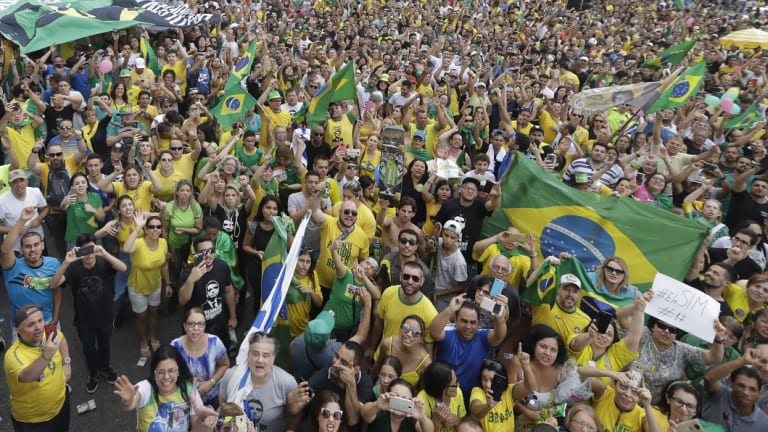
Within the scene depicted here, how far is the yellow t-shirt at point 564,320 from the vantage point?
446 cm

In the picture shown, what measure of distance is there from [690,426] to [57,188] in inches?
250

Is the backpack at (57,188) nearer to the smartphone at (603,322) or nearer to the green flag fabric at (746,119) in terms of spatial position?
the smartphone at (603,322)

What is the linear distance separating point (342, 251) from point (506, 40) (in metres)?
13.3

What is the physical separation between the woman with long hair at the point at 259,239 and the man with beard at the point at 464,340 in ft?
7.35

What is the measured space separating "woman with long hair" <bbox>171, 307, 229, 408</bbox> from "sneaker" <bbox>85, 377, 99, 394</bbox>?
1.60 meters

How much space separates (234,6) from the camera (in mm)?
16688

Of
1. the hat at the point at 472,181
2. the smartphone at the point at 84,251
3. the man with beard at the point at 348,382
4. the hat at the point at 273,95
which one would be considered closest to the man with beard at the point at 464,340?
the man with beard at the point at 348,382

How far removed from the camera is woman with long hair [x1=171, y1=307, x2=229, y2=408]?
4012 millimetres

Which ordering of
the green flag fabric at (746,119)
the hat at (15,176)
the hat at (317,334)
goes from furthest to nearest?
the green flag fabric at (746,119), the hat at (15,176), the hat at (317,334)

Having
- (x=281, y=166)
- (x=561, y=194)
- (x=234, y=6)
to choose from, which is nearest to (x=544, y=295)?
(x=561, y=194)

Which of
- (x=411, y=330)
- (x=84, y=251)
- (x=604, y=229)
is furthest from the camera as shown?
(x=604, y=229)

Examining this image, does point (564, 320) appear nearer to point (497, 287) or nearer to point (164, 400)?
point (497, 287)

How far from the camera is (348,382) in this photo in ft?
12.2

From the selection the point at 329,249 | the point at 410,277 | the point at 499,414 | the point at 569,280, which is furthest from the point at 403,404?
the point at 329,249
